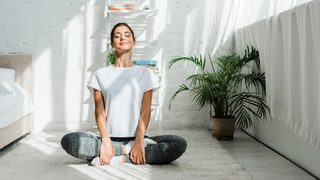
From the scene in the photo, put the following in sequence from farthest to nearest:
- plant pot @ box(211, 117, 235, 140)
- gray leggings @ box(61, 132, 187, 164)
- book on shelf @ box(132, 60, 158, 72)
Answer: book on shelf @ box(132, 60, 158, 72)
plant pot @ box(211, 117, 235, 140)
gray leggings @ box(61, 132, 187, 164)

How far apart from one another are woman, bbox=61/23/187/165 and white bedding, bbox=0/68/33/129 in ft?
2.52

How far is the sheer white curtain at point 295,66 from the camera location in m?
1.65

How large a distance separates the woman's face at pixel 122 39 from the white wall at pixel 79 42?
4.49 ft

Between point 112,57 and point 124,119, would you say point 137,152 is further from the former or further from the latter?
point 112,57

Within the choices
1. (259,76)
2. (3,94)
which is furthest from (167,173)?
(3,94)

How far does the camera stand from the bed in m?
2.26

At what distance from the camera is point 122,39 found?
5.99ft

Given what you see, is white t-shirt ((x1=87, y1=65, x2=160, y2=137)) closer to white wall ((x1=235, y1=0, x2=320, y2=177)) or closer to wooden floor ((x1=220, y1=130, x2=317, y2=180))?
wooden floor ((x1=220, y1=130, x2=317, y2=180))

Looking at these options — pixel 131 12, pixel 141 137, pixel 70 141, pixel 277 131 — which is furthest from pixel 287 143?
pixel 131 12

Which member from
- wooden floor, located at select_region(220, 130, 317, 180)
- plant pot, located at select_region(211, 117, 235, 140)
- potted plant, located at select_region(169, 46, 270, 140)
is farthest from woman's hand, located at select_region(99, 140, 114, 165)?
plant pot, located at select_region(211, 117, 235, 140)

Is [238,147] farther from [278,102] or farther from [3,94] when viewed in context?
[3,94]

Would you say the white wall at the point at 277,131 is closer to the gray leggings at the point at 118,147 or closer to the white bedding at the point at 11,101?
the gray leggings at the point at 118,147

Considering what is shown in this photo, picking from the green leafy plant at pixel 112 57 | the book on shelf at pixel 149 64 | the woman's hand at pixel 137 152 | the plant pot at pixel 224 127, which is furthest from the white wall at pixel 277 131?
the green leafy plant at pixel 112 57

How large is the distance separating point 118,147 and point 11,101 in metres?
1.16
